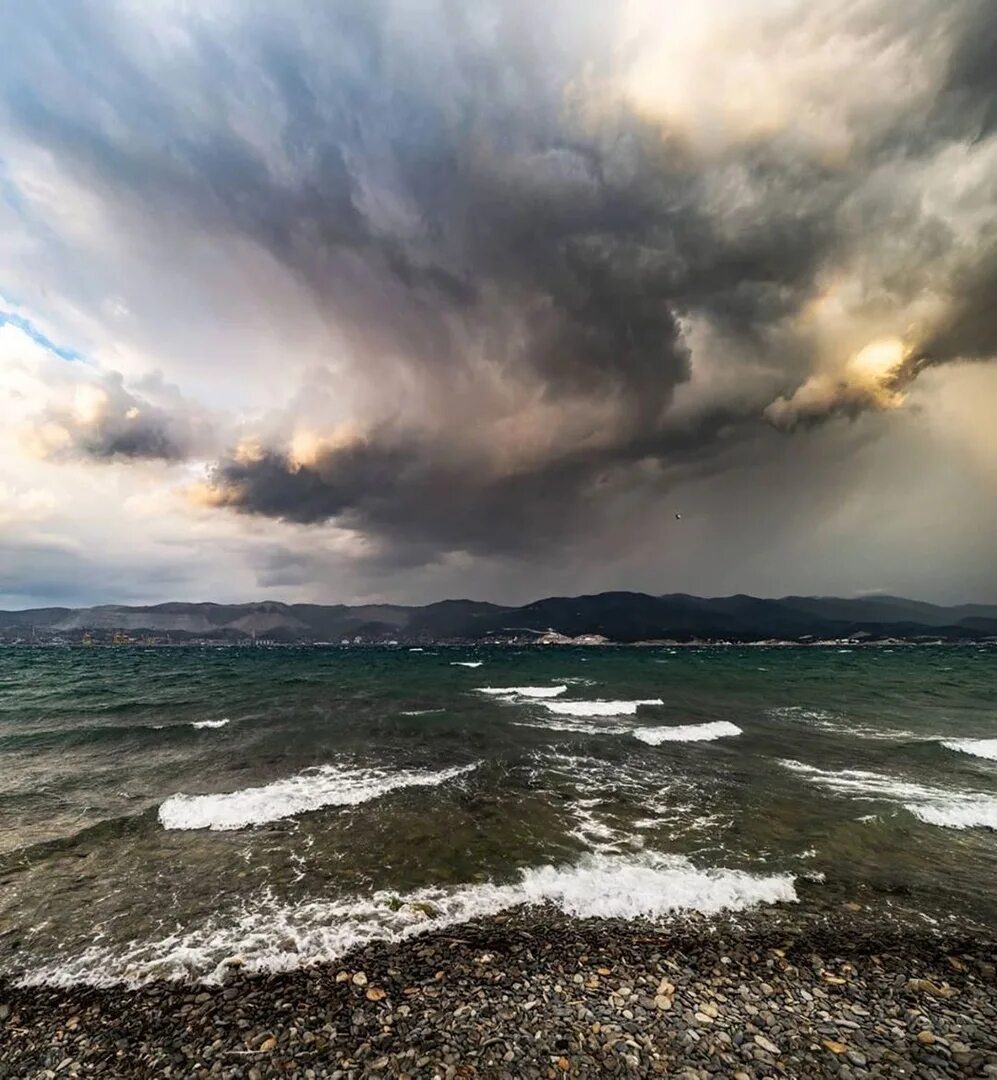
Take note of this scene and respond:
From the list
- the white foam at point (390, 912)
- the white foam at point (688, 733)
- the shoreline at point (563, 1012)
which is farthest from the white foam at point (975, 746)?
the white foam at point (390, 912)

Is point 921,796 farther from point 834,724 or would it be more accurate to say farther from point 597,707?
point 597,707

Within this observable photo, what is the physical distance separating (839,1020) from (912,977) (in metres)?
2.48

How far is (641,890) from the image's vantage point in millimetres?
12297

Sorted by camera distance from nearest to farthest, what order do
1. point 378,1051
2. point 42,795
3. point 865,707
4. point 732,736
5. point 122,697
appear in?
point 378,1051
point 42,795
point 732,736
point 865,707
point 122,697

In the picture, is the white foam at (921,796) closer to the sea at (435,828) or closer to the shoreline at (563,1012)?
the sea at (435,828)

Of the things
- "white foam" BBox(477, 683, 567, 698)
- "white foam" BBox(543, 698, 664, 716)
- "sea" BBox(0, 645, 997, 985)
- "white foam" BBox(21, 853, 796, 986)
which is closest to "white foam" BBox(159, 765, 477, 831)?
"sea" BBox(0, 645, 997, 985)

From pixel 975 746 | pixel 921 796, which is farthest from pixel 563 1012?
pixel 975 746

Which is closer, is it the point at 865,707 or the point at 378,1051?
the point at 378,1051

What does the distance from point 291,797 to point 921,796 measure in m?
25.4

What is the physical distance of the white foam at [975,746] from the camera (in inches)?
1056

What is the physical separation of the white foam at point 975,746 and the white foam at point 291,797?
27.6m

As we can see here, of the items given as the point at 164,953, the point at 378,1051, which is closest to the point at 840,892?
the point at 378,1051

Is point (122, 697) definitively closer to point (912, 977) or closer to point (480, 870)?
point (480, 870)

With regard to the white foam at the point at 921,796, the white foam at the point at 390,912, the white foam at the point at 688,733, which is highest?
the white foam at the point at 390,912
